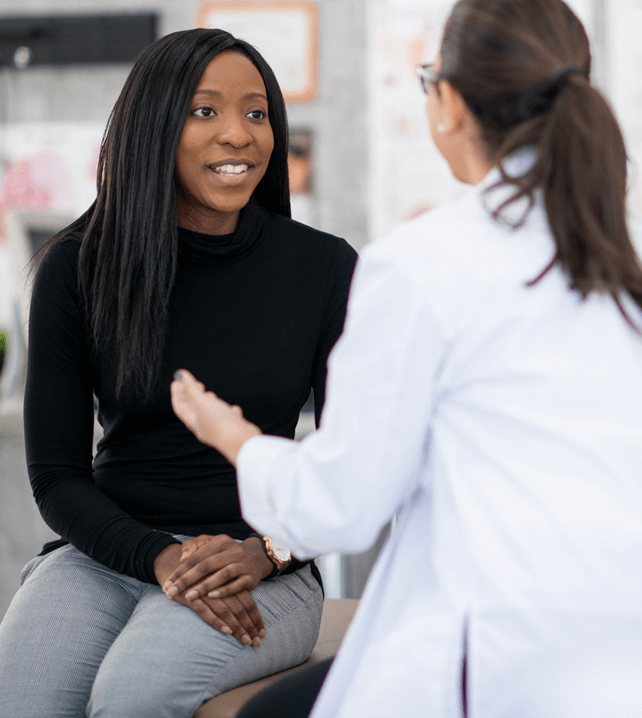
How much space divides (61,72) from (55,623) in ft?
8.52

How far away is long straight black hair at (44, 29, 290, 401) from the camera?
41.5 inches

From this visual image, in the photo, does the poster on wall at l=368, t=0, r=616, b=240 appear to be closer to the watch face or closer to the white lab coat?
the watch face

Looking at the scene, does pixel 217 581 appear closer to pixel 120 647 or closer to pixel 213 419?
pixel 120 647

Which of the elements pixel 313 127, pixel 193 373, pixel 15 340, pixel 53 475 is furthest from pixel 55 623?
pixel 313 127

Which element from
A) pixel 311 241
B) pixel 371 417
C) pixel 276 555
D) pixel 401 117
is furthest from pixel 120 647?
pixel 401 117

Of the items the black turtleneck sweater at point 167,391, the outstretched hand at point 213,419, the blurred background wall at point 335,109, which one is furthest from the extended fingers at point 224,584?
the blurred background wall at point 335,109

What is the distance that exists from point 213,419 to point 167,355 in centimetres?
35

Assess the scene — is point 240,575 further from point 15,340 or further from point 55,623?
point 15,340

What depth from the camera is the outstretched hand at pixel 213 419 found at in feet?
2.38

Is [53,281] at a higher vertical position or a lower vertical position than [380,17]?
lower

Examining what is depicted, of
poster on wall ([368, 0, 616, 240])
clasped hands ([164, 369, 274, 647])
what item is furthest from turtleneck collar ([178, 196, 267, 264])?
poster on wall ([368, 0, 616, 240])

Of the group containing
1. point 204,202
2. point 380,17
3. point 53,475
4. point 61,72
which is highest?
point 380,17

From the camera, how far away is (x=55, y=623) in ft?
3.05

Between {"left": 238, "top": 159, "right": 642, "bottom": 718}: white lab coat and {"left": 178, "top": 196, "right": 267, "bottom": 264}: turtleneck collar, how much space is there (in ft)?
1.76
